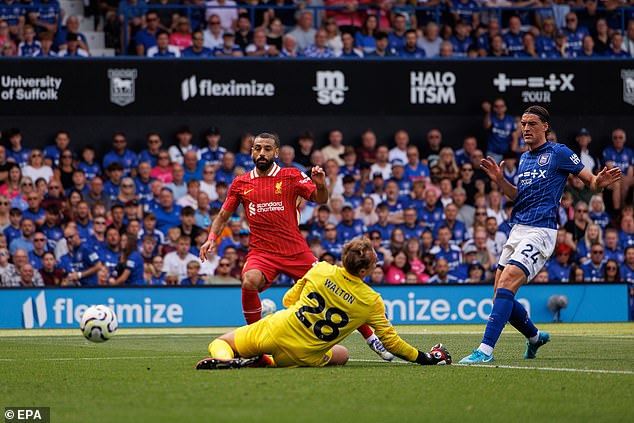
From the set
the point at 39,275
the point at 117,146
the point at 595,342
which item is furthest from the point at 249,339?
the point at 117,146

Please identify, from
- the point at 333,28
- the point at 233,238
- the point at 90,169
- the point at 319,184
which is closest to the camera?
the point at 319,184

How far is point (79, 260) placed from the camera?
19156mm

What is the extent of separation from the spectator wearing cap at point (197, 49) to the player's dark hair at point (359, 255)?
548 inches

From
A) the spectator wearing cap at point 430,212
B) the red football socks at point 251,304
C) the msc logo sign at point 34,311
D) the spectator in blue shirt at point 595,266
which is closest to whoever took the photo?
the red football socks at point 251,304

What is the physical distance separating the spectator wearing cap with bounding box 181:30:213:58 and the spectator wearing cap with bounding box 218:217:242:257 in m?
3.77

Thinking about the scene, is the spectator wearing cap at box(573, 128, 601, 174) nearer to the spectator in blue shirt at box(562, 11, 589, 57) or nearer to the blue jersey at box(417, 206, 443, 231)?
the spectator in blue shirt at box(562, 11, 589, 57)

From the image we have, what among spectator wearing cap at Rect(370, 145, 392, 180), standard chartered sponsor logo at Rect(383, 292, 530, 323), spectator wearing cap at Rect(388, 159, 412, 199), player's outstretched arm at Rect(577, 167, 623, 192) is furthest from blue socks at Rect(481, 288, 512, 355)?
spectator wearing cap at Rect(370, 145, 392, 180)

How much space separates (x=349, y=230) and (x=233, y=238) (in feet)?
6.93

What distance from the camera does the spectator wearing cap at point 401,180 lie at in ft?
69.6

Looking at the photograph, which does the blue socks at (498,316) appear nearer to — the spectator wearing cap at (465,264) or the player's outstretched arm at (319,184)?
the player's outstretched arm at (319,184)

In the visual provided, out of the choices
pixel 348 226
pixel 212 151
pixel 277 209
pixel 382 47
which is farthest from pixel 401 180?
pixel 277 209

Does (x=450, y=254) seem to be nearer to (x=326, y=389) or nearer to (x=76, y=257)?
(x=76, y=257)

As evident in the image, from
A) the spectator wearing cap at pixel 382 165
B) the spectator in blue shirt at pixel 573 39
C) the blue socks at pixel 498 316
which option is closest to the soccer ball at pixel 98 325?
the blue socks at pixel 498 316

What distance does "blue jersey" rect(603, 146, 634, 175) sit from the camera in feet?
74.4
